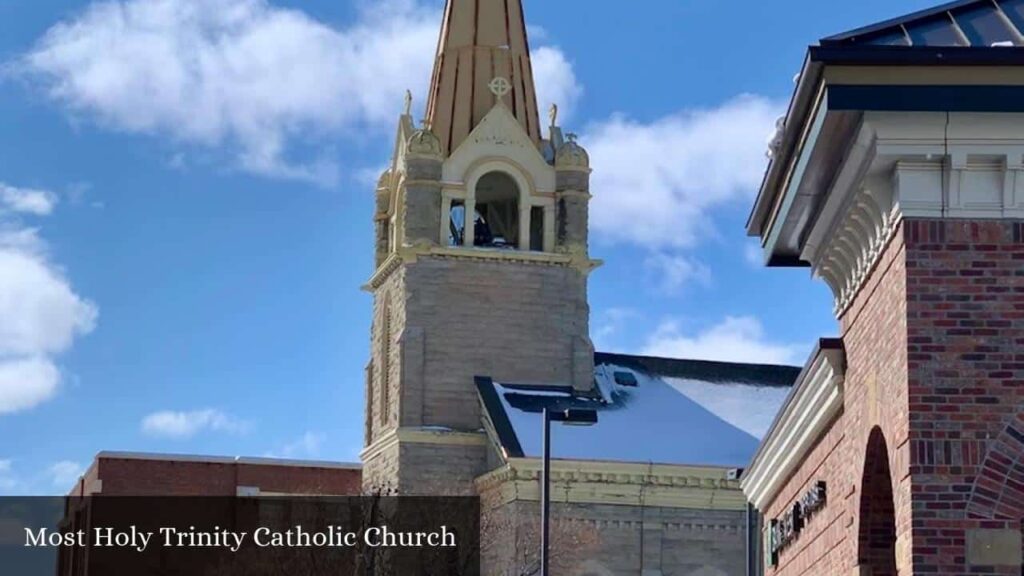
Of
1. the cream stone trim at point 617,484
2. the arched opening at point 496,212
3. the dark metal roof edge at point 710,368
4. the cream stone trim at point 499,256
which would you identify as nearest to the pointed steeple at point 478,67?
the arched opening at point 496,212

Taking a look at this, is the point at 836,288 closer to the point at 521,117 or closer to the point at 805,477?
the point at 805,477

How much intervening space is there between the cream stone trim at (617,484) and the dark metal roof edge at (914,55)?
51.1 m

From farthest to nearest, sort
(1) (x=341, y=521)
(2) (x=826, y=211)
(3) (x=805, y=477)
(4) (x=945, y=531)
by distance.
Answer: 1. (1) (x=341, y=521)
2. (3) (x=805, y=477)
3. (2) (x=826, y=211)
4. (4) (x=945, y=531)

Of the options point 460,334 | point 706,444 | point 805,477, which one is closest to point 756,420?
point 706,444

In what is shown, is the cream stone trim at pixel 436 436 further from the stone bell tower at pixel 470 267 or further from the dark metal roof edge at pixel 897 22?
the dark metal roof edge at pixel 897 22

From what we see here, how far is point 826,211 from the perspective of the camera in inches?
663

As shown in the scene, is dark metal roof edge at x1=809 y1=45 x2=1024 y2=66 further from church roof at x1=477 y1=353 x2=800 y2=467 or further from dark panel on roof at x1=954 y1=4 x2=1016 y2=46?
church roof at x1=477 y1=353 x2=800 y2=467

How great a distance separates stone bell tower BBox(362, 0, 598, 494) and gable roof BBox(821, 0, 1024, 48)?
176 feet

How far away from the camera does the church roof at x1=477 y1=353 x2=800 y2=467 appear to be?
6838 cm

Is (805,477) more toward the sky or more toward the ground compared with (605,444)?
more toward the ground

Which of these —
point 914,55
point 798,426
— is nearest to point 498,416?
point 798,426

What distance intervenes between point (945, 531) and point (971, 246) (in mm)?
1879

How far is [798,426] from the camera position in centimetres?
2027

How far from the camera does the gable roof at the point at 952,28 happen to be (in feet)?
49.9
